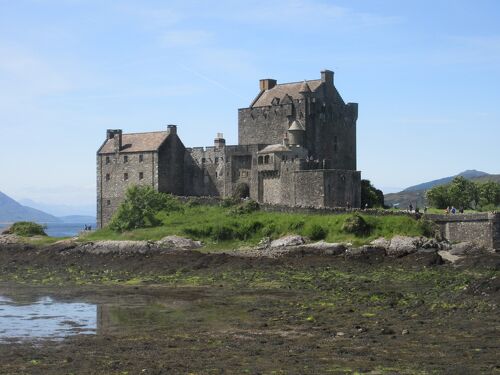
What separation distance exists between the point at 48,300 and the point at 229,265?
48.8ft

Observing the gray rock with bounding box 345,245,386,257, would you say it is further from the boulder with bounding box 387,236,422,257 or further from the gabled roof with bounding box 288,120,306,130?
the gabled roof with bounding box 288,120,306,130

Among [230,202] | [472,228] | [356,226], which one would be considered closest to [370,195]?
[230,202]

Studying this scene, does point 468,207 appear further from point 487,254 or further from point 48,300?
point 48,300

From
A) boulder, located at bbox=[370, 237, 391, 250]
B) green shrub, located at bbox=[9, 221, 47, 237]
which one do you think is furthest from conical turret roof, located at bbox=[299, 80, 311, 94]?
green shrub, located at bbox=[9, 221, 47, 237]

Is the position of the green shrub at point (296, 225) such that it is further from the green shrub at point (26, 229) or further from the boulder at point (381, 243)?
the green shrub at point (26, 229)

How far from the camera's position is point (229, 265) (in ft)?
181

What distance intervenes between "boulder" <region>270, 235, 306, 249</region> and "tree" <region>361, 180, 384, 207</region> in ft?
49.6

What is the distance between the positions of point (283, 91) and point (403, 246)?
1148 inches

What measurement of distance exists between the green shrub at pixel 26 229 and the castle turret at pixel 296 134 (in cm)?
2418

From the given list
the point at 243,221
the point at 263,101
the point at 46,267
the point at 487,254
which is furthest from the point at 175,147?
the point at 487,254

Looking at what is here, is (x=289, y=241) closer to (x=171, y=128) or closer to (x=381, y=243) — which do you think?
(x=381, y=243)

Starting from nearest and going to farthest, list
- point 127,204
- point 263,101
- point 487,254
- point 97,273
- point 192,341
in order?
1. point 192,341
2. point 487,254
3. point 97,273
4. point 127,204
5. point 263,101

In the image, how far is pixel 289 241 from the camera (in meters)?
60.8

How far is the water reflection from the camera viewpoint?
32.2 meters
